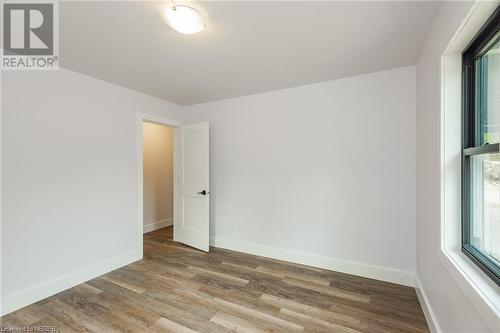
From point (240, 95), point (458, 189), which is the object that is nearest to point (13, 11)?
point (240, 95)

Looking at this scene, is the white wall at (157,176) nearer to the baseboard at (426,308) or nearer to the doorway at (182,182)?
the doorway at (182,182)

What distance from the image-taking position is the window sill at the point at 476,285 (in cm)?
89

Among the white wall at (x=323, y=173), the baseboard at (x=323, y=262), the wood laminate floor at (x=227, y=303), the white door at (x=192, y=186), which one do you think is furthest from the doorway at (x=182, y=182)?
the wood laminate floor at (x=227, y=303)

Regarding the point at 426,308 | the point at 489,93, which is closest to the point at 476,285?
the point at 489,93

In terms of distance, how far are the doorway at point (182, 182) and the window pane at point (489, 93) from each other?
2961mm

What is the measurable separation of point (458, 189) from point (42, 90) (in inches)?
146

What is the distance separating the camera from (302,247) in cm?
295

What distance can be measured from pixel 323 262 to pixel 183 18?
9.75ft

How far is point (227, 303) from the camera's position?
2.10 m

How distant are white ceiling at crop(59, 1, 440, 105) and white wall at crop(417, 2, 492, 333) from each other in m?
0.25

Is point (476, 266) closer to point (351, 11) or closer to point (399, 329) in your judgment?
point (399, 329)

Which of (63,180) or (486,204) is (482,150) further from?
(63,180)

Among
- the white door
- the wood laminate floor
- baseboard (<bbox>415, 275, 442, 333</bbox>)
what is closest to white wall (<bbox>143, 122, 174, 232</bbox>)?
the white door

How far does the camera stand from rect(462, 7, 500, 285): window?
1106mm
